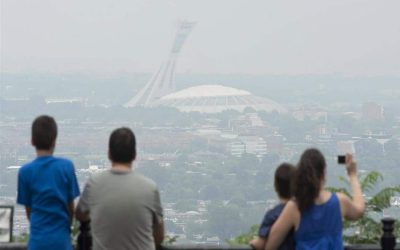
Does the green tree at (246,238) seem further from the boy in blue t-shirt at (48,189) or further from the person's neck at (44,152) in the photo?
the person's neck at (44,152)

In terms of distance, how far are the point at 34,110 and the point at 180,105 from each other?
9.89 m

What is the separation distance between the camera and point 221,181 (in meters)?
25.2

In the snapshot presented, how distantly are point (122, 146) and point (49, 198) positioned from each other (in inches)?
25.4

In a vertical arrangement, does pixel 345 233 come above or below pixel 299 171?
below

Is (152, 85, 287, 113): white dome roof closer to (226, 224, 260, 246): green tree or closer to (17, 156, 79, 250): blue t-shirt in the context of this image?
(226, 224, 260, 246): green tree

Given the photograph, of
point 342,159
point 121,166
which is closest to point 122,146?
point 121,166

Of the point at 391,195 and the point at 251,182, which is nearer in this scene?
the point at 391,195

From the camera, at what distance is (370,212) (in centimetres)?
898

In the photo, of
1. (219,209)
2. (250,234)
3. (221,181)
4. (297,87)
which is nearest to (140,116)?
(297,87)

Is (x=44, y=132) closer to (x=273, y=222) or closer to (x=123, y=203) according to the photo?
(x=123, y=203)

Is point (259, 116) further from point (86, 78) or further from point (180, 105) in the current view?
point (86, 78)

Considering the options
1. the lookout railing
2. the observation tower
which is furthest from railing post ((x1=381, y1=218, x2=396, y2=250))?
the observation tower

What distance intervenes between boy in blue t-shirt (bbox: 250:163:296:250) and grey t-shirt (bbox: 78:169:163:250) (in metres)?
0.73

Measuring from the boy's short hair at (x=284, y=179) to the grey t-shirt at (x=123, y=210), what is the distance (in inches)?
31.9
